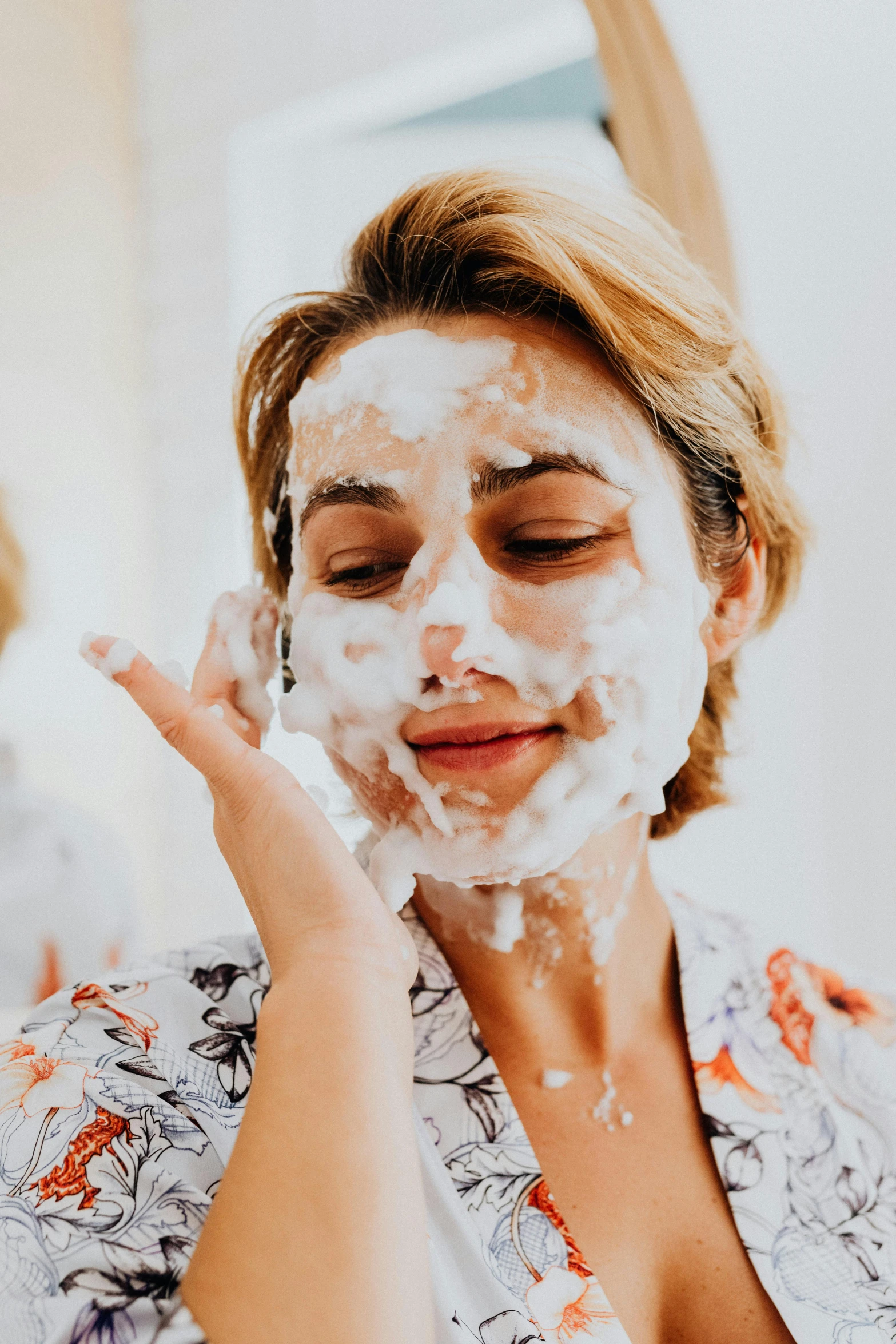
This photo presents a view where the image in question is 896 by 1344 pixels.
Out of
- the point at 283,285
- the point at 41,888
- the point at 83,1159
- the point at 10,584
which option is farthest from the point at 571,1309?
the point at 283,285

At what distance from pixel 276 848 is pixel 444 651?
6.9 inches

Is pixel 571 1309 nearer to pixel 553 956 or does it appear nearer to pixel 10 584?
pixel 553 956

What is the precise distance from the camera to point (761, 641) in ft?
4.37

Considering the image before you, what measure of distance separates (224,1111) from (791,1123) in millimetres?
481

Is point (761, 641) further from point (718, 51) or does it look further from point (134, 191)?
point (134, 191)

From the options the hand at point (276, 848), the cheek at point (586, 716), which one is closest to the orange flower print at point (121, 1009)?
the hand at point (276, 848)

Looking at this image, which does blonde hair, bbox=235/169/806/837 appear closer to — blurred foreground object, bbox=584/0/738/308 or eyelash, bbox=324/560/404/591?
eyelash, bbox=324/560/404/591

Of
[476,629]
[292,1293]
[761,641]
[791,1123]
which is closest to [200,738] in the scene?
[476,629]

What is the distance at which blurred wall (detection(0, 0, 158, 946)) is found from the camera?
1.11m

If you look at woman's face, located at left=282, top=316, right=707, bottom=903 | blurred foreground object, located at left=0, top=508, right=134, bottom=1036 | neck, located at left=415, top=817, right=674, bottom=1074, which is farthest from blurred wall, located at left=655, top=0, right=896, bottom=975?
blurred foreground object, located at left=0, top=508, right=134, bottom=1036

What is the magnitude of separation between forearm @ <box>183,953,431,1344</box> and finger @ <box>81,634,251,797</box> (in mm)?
152

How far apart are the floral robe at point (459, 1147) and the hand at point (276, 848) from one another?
0.13 m

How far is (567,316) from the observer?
732 mm

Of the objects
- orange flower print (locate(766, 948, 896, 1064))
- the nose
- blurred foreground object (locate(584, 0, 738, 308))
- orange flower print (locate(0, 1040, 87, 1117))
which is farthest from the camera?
blurred foreground object (locate(584, 0, 738, 308))
